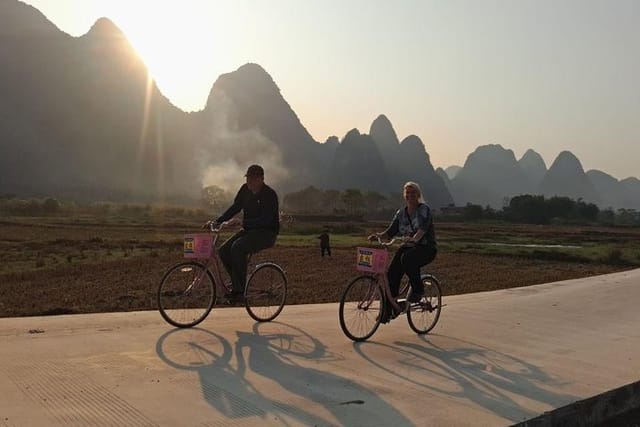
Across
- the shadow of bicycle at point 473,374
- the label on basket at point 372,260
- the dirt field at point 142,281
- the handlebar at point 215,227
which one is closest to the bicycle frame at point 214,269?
the handlebar at point 215,227

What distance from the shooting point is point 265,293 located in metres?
6.28

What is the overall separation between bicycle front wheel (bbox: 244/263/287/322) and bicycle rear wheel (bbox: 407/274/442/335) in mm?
1457

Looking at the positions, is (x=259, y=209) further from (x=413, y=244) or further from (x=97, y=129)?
(x=97, y=129)

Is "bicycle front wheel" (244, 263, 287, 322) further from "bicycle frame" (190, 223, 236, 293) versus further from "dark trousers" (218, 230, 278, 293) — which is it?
"bicycle frame" (190, 223, 236, 293)

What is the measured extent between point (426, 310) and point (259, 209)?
212 centimetres

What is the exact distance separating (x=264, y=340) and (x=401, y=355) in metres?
1.26

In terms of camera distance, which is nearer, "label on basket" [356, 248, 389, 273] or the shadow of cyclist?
the shadow of cyclist

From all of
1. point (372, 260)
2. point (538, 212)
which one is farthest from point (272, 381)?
point (538, 212)

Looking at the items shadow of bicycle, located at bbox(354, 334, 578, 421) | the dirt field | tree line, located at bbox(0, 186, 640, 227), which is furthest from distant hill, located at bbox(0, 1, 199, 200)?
shadow of bicycle, located at bbox(354, 334, 578, 421)

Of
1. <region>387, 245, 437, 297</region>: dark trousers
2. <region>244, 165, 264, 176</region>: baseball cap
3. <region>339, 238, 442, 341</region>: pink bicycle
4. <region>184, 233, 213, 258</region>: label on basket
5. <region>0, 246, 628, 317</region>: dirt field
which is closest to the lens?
<region>339, 238, 442, 341</region>: pink bicycle

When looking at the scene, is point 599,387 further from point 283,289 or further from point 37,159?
point 37,159

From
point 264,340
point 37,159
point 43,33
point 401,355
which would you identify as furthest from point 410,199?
point 43,33

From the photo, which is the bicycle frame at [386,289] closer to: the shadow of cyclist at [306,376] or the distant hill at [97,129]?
the shadow of cyclist at [306,376]

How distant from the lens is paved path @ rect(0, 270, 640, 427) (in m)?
3.43
